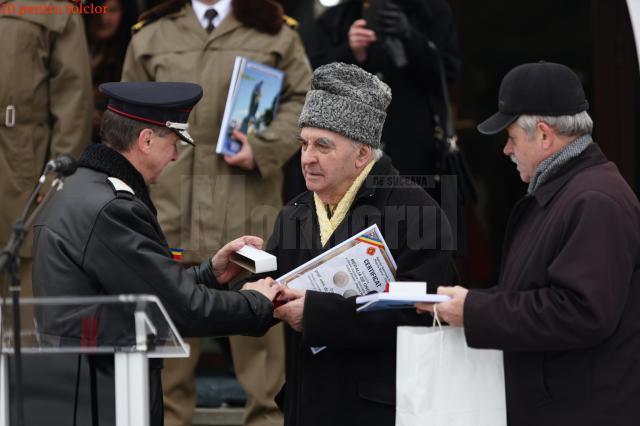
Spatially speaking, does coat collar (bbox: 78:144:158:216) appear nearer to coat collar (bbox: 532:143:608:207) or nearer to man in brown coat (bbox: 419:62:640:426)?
man in brown coat (bbox: 419:62:640:426)

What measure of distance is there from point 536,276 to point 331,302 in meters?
0.78

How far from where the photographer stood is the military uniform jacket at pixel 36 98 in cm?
572

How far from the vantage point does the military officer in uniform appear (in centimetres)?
360

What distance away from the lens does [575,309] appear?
3.30 meters

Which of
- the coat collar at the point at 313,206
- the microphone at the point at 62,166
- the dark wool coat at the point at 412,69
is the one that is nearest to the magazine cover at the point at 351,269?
the coat collar at the point at 313,206

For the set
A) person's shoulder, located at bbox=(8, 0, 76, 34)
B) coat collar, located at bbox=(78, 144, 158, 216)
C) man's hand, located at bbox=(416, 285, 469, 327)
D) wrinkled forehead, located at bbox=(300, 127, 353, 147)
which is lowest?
man's hand, located at bbox=(416, 285, 469, 327)

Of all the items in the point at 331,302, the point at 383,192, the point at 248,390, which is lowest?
the point at 248,390

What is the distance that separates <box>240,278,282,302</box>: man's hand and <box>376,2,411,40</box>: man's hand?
208cm

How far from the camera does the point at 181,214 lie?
5.59 meters

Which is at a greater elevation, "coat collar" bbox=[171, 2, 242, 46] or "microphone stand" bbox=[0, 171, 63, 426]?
"coat collar" bbox=[171, 2, 242, 46]

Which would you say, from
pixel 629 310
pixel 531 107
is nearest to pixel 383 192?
pixel 531 107

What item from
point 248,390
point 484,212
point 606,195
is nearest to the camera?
point 606,195

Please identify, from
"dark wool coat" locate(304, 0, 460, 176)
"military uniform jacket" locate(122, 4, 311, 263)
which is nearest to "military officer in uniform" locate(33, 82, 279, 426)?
"military uniform jacket" locate(122, 4, 311, 263)

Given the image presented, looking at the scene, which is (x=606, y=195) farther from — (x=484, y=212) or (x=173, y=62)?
(x=484, y=212)
